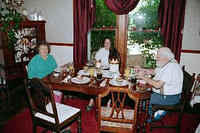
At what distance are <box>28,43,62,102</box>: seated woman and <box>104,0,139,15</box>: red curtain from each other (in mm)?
1632

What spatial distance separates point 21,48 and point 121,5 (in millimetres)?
2273

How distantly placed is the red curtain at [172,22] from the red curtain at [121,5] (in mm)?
544

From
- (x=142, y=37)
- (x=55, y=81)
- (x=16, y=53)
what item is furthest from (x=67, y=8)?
(x=55, y=81)

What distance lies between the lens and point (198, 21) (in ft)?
10.9

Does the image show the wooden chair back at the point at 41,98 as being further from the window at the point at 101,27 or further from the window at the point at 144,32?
the window at the point at 144,32

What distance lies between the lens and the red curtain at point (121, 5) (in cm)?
346

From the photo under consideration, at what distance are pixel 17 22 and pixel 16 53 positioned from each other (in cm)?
64

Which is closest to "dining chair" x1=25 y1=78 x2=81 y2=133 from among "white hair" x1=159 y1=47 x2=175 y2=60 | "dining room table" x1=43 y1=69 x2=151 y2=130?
"dining room table" x1=43 y1=69 x2=151 y2=130

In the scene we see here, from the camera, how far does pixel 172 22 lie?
3.37 m

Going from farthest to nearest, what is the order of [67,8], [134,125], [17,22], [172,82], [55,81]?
[67,8] < [17,22] < [55,81] < [172,82] < [134,125]

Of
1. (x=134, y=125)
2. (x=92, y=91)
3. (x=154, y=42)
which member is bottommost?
(x=134, y=125)

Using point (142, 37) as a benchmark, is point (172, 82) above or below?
below

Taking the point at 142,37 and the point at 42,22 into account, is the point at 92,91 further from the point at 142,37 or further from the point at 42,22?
the point at 42,22

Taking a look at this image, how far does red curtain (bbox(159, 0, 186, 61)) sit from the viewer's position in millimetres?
3301
